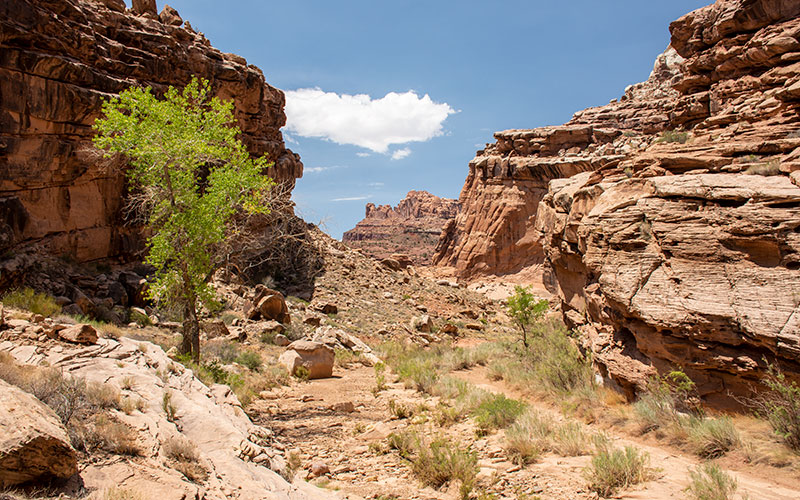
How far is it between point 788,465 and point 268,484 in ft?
18.2

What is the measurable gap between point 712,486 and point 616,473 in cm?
88

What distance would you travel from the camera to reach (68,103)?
16875 millimetres

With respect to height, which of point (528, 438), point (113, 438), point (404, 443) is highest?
point (113, 438)

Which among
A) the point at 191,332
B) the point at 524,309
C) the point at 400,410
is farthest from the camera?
the point at 524,309

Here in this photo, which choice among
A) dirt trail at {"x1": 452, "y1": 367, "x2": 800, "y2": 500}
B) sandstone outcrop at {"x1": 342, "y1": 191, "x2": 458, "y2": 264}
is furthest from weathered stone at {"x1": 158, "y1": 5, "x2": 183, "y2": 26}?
sandstone outcrop at {"x1": 342, "y1": 191, "x2": 458, "y2": 264}

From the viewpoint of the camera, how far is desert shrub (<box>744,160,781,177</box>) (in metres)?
6.73

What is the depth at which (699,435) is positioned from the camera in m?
5.32

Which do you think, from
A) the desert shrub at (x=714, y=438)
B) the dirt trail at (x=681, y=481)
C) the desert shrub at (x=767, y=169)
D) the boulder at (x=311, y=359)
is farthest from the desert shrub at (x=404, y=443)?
the desert shrub at (x=767, y=169)

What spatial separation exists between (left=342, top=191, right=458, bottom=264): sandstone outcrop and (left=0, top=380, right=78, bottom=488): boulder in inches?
2586

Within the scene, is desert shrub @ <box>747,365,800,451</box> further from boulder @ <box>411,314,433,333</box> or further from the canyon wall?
the canyon wall

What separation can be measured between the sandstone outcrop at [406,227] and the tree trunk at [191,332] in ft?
194

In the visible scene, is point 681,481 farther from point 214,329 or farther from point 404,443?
point 214,329

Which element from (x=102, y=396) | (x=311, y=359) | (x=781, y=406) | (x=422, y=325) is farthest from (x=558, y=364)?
(x=422, y=325)

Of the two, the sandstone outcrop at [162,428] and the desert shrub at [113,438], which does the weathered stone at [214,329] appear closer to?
the sandstone outcrop at [162,428]
